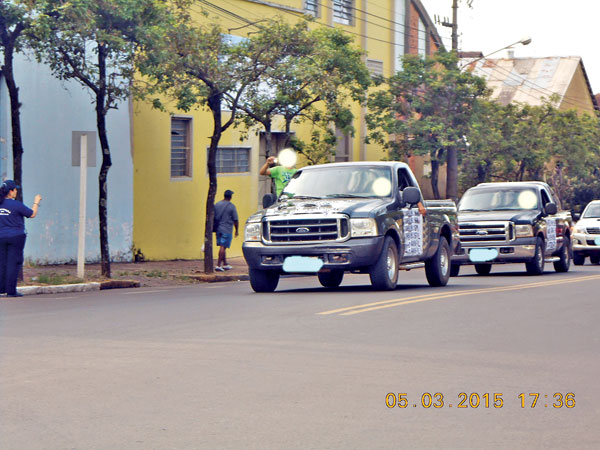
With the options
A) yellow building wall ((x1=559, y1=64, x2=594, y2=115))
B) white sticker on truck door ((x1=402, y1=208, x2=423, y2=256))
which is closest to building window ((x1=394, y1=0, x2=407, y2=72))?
white sticker on truck door ((x1=402, y1=208, x2=423, y2=256))

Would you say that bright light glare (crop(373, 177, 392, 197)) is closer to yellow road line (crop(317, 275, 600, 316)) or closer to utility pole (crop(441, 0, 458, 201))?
yellow road line (crop(317, 275, 600, 316))

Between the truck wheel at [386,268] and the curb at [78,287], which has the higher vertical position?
the truck wheel at [386,268]

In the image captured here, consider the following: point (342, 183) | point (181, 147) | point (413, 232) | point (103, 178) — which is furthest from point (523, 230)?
point (181, 147)

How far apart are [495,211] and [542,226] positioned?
1037mm

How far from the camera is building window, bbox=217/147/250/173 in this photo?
30.3 m

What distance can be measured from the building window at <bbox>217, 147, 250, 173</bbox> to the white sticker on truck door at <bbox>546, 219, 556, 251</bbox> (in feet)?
32.0

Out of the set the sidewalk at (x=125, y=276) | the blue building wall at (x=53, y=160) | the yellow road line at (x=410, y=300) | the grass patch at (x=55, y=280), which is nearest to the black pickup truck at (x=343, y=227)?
the yellow road line at (x=410, y=300)

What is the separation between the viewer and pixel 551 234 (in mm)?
24188

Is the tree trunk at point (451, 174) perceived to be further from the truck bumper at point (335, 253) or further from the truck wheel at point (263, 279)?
the truck bumper at point (335, 253)

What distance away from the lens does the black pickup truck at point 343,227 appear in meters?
15.8

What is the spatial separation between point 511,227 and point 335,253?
805 centimetres

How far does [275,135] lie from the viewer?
32.6 meters

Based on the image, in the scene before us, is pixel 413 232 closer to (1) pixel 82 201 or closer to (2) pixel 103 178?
(1) pixel 82 201

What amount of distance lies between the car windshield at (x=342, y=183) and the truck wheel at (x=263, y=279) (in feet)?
4.40
